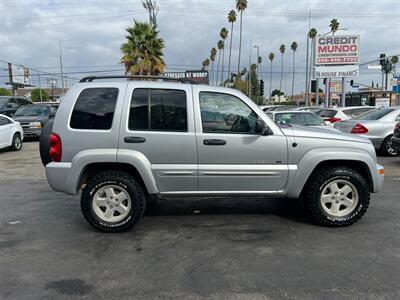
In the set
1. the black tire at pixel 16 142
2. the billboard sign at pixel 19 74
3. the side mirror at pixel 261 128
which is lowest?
the black tire at pixel 16 142

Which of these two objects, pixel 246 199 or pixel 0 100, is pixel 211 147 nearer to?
Result: pixel 246 199

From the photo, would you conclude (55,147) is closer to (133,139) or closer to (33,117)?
(133,139)

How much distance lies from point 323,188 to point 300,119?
6707mm

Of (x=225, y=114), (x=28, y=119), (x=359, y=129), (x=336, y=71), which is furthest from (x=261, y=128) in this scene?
(x=336, y=71)

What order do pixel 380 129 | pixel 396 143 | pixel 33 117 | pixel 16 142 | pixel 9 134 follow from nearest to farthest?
pixel 396 143
pixel 380 129
pixel 9 134
pixel 16 142
pixel 33 117

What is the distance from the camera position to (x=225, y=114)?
4.89m

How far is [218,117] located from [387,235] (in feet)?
8.40

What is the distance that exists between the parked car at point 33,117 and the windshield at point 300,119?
9.63m

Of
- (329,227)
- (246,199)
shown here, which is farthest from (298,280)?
(246,199)

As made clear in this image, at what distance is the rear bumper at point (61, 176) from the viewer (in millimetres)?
4766

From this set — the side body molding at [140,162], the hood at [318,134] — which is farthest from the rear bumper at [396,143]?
the side body molding at [140,162]

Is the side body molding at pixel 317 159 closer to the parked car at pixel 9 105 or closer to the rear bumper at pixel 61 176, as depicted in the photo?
the rear bumper at pixel 61 176

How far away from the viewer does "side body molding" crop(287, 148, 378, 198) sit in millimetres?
4906

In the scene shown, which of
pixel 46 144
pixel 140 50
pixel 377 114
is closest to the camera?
pixel 46 144
